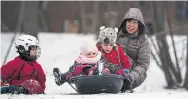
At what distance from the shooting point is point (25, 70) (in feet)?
16.8

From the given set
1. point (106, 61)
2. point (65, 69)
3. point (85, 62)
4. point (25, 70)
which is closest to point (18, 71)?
point (25, 70)

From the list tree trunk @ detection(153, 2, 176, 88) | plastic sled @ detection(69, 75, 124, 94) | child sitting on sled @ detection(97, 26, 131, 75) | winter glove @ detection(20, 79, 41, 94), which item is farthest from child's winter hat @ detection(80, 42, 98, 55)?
tree trunk @ detection(153, 2, 176, 88)

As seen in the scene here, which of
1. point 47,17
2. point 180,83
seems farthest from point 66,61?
point 47,17

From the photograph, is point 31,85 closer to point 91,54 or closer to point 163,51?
point 91,54

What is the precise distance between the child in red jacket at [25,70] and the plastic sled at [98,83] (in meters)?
0.73

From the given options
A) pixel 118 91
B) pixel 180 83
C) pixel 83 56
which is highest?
pixel 83 56

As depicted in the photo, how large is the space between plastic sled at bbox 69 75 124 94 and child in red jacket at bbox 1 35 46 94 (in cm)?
73

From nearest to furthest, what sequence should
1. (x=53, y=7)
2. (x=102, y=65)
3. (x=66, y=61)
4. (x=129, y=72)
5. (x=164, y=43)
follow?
1. (x=102, y=65)
2. (x=129, y=72)
3. (x=164, y=43)
4. (x=66, y=61)
5. (x=53, y=7)

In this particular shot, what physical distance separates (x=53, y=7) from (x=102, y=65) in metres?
24.0

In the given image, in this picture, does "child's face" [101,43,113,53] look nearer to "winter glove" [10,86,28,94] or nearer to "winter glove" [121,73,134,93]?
"winter glove" [121,73,134,93]

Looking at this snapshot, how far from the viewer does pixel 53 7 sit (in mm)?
28203

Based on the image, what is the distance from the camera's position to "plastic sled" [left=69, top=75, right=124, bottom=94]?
4378mm

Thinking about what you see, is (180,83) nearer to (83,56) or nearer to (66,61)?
(66,61)

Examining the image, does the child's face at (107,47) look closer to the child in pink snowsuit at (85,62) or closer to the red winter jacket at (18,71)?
the child in pink snowsuit at (85,62)
